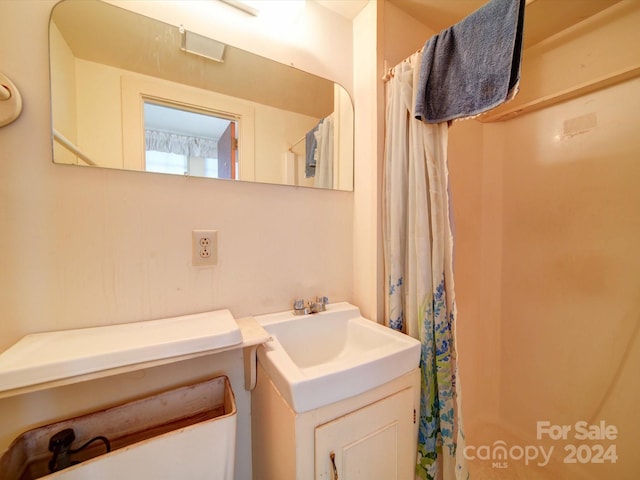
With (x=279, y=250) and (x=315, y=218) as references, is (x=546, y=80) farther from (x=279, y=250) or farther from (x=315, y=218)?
(x=279, y=250)

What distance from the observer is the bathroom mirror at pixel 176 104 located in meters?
0.70

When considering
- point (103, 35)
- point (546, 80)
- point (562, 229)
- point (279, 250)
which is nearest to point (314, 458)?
point (279, 250)

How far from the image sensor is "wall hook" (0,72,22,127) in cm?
61

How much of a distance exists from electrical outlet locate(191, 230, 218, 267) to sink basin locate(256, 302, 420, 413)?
30 centimetres

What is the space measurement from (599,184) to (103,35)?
79.2 inches

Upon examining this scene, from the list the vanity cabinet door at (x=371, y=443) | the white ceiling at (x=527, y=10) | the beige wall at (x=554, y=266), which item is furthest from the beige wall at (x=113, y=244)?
the beige wall at (x=554, y=266)

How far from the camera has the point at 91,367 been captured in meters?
0.54

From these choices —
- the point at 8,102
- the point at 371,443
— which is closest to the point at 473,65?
the point at 371,443

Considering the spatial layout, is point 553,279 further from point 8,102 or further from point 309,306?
point 8,102

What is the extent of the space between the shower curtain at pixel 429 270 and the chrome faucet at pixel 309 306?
1.13 feet

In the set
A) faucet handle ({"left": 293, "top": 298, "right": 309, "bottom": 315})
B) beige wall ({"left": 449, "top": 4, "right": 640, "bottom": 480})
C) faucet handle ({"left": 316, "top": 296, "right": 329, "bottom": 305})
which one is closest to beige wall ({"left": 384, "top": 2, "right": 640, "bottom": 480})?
beige wall ({"left": 449, "top": 4, "right": 640, "bottom": 480})

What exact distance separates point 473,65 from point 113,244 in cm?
126

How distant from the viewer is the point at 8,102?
0.62m

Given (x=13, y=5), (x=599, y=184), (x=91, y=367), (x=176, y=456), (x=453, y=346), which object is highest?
(x=13, y=5)
